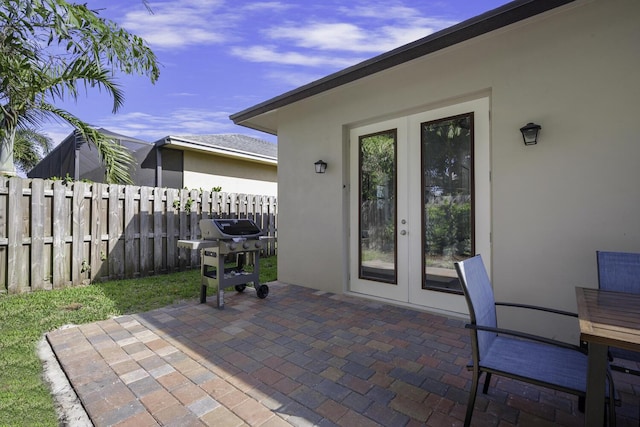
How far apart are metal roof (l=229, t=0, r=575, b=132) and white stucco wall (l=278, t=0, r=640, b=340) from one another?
1.02 feet

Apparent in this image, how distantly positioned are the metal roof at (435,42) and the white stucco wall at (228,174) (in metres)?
6.48

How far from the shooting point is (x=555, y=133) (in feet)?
10.8

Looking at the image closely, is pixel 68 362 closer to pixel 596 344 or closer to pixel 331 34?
pixel 596 344

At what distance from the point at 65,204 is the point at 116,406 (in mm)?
4644

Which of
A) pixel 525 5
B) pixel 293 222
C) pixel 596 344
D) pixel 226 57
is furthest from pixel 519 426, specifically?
pixel 226 57

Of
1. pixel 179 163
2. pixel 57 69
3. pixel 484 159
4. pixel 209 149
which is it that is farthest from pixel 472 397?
pixel 179 163

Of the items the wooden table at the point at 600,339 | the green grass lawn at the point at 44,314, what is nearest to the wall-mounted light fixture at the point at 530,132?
the wooden table at the point at 600,339

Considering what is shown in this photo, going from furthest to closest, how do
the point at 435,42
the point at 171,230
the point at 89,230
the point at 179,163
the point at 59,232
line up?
the point at 179,163 < the point at 171,230 < the point at 89,230 < the point at 59,232 < the point at 435,42

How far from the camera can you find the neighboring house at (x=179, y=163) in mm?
9555

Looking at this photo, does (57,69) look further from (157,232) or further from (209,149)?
(209,149)

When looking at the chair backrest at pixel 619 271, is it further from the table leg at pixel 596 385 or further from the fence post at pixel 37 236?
the fence post at pixel 37 236

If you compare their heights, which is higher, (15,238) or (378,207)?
(378,207)

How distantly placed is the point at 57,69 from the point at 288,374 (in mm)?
6496

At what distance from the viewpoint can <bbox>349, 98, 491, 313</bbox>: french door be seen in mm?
3963
